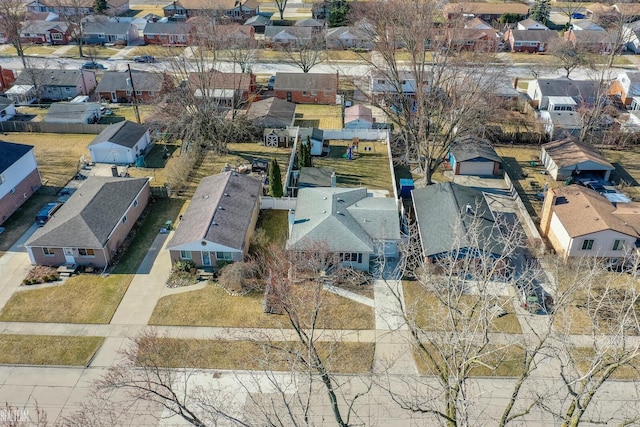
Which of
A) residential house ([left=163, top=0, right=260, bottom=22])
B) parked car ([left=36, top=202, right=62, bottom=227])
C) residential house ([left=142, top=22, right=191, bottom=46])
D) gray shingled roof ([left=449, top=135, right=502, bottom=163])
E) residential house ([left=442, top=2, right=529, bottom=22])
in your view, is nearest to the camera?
parked car ([left=36, top=202, right=62, bottom=227])

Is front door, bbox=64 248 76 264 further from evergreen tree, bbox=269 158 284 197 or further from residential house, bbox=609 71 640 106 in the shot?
residential house, bbox=609 71 640 106

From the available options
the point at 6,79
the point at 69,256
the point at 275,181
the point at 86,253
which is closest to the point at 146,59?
the point at 6,79

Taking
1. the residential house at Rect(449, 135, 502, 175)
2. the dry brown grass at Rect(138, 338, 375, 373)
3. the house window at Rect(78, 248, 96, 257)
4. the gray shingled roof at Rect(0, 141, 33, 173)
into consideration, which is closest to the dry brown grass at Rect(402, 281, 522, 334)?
the dry brown grass at Rect(138, 338, 375, 373)

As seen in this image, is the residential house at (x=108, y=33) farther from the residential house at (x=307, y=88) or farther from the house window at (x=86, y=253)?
the house window at (x=86, y=253)

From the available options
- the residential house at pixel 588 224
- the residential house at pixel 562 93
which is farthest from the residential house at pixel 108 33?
the residential house at pixel 588 224

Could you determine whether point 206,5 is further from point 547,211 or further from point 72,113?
point 547,211

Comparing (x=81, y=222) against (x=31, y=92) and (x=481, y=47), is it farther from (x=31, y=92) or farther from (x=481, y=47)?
(x=481, y=47)
